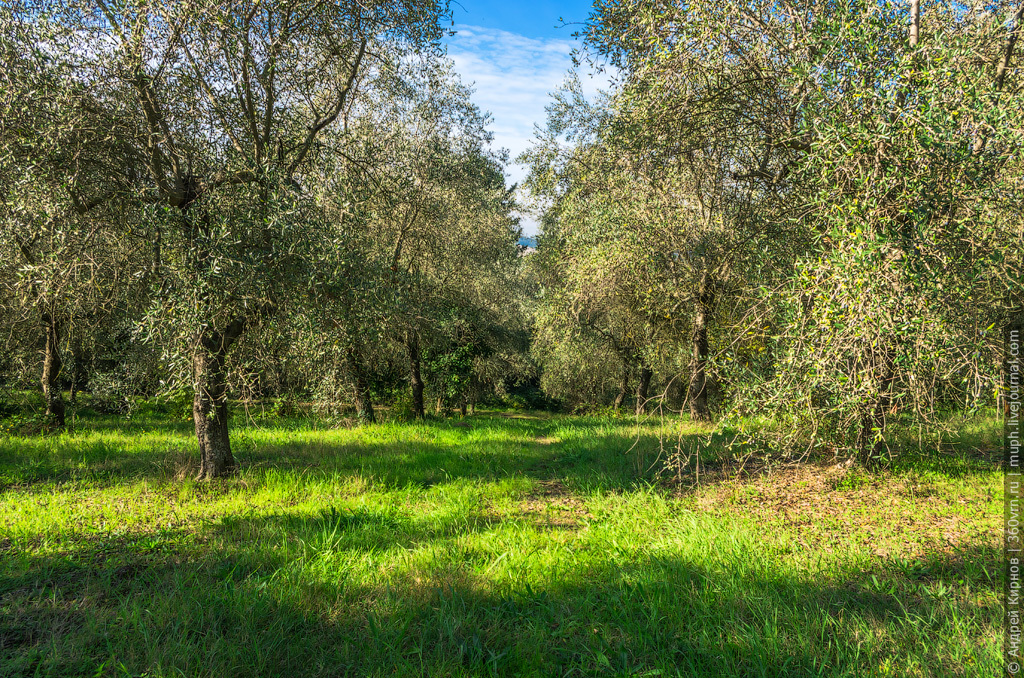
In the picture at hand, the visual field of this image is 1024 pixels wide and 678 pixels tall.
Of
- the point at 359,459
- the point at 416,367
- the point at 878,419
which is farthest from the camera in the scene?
the point at 416,367

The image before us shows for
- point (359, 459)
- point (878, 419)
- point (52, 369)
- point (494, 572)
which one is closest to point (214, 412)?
point (359, 459)

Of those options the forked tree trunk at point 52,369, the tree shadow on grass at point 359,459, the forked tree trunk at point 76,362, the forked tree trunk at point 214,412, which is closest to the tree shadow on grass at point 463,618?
the forked tree trunk at point 214,412

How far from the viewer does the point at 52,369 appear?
13523 millimetres

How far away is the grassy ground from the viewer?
3.81 metres

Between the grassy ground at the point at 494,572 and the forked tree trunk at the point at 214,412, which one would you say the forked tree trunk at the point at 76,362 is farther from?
the forked tree trunk at the point at 214,412

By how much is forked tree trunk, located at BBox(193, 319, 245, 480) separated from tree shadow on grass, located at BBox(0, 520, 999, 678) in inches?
125

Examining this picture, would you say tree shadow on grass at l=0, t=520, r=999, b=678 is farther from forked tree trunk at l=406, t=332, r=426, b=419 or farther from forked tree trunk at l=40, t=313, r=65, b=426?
forked tree trunk at l=406, t=332, r=426, b=419

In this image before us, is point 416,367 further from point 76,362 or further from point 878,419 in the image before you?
point 878,419

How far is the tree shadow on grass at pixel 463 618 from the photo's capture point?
372 centimetres

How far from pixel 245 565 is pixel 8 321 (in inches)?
441

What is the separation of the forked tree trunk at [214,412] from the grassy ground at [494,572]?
0.47m

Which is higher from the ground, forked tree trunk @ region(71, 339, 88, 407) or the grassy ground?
forked tree trunk @ region(71, 339, 88, 407)

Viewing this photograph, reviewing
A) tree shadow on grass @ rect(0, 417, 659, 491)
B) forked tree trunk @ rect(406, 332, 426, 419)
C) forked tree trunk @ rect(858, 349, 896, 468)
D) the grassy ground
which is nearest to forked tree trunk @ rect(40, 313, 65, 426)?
tree shadow on grass @ rect(0, 417, 659, 491)

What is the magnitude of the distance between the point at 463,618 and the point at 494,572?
0.99 meters
